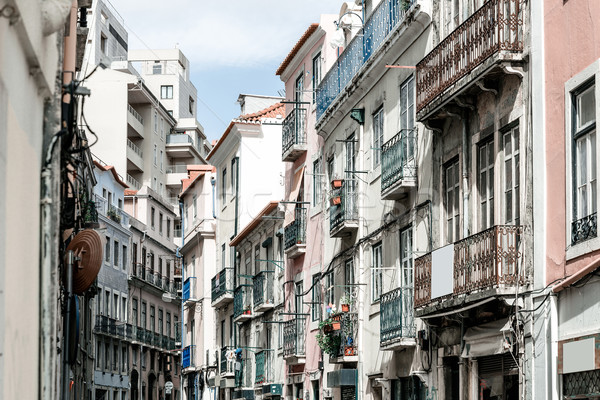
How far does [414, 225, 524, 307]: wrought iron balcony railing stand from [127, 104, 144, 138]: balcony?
6127 centimetres

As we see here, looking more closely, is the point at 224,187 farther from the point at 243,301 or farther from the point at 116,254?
Result: the point at 116,254

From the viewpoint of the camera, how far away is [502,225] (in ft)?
53.9

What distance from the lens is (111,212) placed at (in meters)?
57.3

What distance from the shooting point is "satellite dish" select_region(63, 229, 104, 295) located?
16.6 m

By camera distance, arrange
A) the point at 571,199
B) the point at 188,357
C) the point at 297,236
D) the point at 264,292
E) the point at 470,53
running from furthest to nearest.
Result: the point at 188,357 → the point at 264,292 → the point at 297,236 → the point at 470,53 → the point at 571,199

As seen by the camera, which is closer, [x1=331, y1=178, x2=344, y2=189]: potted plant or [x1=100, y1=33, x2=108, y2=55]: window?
[x1=331, y1=178, x2=344, y2=189]: potted plant

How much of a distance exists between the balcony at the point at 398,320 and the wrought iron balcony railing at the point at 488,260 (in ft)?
11.5

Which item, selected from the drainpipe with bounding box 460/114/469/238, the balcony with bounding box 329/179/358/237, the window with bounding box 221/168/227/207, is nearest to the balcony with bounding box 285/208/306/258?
the balcony with bounding box 329/179/358/237

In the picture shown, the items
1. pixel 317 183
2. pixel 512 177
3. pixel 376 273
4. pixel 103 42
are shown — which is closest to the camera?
pixel 512 177

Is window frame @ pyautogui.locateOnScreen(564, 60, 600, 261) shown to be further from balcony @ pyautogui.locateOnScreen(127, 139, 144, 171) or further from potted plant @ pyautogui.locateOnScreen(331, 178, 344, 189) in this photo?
balcony @ pyautogui.locateOnScreen(127, 139, 144, 171)

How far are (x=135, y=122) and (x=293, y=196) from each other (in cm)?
4600

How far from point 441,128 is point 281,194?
936 inches

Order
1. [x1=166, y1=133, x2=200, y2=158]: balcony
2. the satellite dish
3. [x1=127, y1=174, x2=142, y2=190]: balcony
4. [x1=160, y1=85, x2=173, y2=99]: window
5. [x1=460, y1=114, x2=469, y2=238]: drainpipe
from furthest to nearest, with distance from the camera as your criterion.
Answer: [x1=160, y1=85, x2=173, y2=99]: window → [x1=166, y1=133, x2=200, y2=158]: balcony → [x1=127, y1=174, x2=142, y2=190]: balcony → [x1=460, y1=114, x2=469, y2=238]: drainpipe → the satellite dish

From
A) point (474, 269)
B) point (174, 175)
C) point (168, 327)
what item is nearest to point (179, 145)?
point (174, 175)
